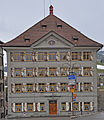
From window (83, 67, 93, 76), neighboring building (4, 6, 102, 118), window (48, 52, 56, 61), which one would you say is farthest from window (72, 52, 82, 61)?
window (48, 52, 56, 61)

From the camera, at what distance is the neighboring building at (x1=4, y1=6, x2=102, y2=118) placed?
2393 inches

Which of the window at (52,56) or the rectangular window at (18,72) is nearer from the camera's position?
the rectangular window at (18,72)

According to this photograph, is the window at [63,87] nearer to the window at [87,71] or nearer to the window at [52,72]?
the window at [52,72]

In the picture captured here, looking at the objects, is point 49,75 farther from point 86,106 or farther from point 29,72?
point 86,106

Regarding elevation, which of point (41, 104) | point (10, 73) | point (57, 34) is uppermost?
point (57, 34)

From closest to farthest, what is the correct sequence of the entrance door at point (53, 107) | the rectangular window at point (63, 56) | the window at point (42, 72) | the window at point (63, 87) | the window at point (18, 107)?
1. the window at point (18, 107)
2. the entrance door at point (53, 107)
3. the window at point (42, 72)
4. the window at point (63, 87)
5. the rectangular window at point (63, 56)

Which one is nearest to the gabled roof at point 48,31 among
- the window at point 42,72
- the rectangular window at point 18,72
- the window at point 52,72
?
the rectangular window at point 18,72

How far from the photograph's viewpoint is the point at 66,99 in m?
61.0

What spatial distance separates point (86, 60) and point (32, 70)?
9.32m

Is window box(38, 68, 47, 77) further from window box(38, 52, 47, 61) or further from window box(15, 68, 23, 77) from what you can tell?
window box(15, 68, 23, 77)

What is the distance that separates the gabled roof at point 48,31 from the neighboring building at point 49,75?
34 cm

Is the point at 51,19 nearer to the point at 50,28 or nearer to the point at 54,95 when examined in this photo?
the point at 50,28

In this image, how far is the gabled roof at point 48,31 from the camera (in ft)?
202

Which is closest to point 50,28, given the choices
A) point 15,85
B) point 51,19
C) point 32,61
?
point 51,19
